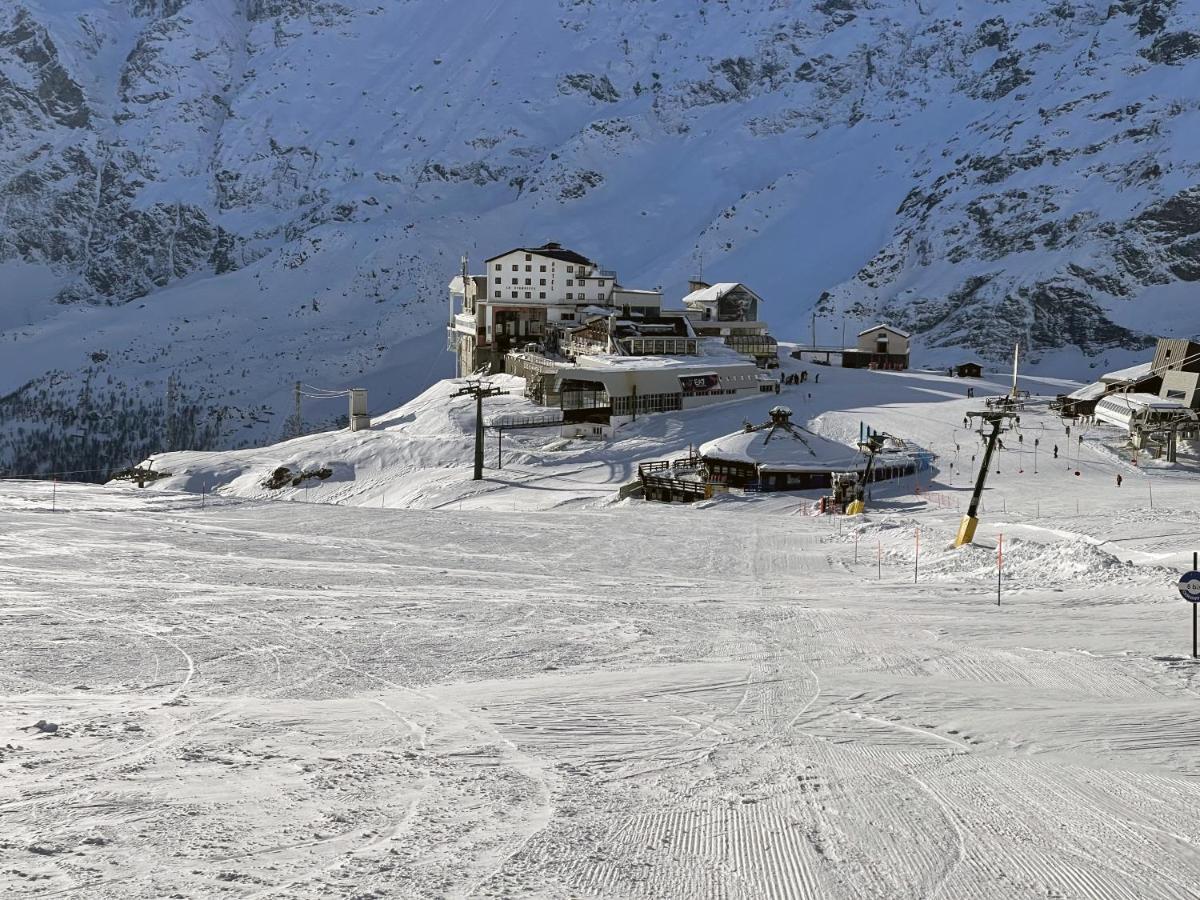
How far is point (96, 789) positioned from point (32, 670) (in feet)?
18.9

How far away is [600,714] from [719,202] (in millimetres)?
147531

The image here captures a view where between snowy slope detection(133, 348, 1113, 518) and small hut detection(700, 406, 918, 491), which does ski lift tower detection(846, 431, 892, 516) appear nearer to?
small hut detection(700, 406, 918, 491)

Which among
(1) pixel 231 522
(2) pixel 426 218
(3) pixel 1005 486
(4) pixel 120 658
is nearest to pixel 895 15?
(2) pixel 426 218

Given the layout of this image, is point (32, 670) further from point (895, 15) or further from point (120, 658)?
point (895, 15)

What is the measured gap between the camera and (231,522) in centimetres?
3503

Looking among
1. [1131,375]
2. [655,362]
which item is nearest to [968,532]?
[655,362]

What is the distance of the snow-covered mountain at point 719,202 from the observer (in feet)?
392

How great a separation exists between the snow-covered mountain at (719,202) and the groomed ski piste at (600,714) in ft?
299

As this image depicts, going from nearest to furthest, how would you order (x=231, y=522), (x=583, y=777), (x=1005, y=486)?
(x=583, y=777), (x=231, y=522), (x=1005, y=486)

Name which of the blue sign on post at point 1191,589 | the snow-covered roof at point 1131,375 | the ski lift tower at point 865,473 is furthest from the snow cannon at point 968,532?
the snow-covered roof at point 1131,375

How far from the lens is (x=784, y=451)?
46844mm

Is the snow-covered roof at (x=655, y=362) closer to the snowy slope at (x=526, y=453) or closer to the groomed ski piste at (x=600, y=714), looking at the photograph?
the snowy slope at (x=526, y=453)

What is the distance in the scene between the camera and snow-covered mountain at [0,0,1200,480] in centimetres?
11938

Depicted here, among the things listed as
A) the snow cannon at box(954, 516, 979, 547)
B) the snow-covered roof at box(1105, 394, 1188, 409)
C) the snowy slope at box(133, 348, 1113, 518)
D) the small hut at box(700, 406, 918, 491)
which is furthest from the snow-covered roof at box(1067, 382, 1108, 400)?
the snow cannon at box(954, 516, 979, 547)
